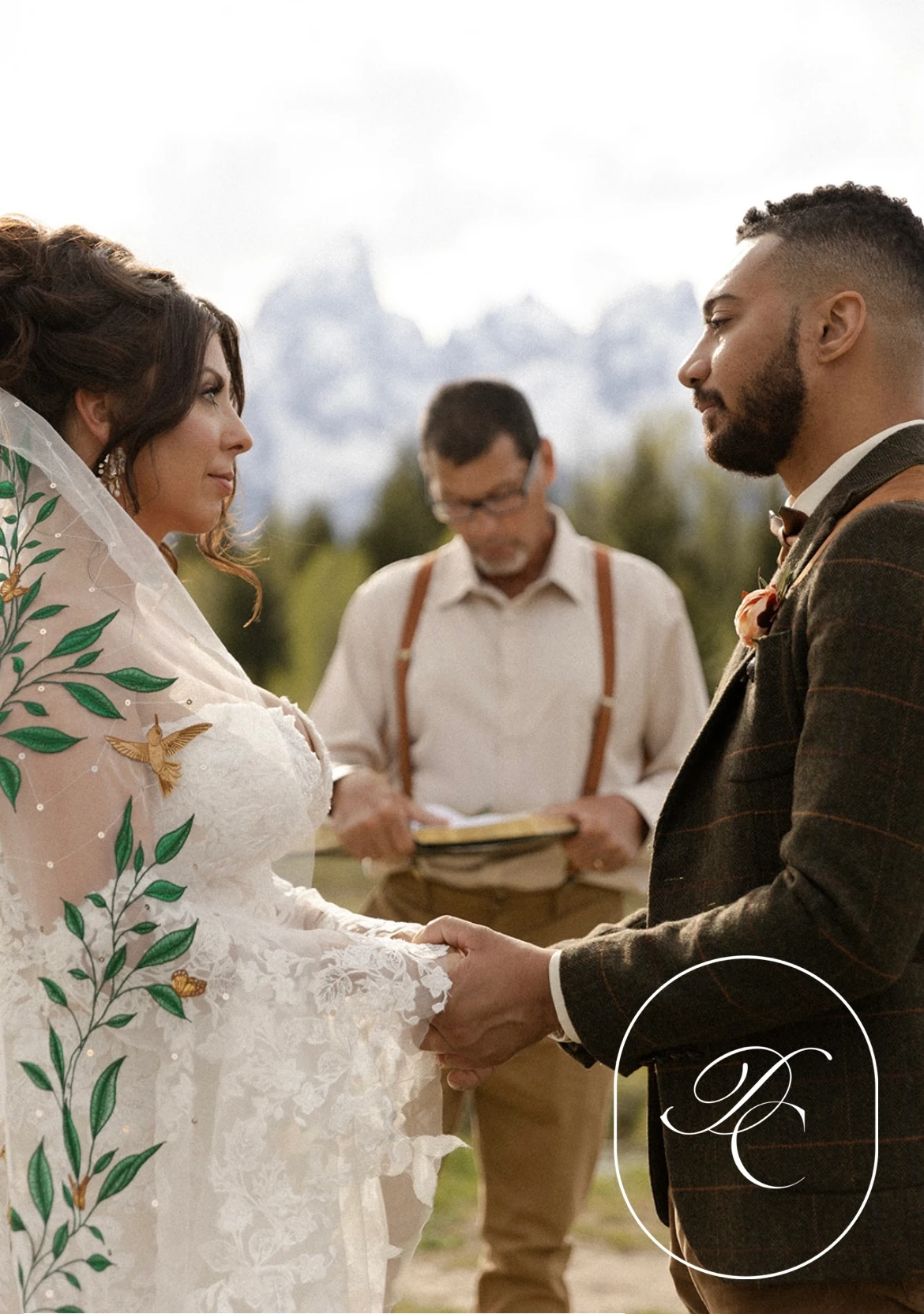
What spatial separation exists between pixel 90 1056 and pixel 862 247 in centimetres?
176

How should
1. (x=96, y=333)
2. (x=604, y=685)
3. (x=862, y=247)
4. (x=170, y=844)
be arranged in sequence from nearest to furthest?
(x=170, y=844) → (x=862, y=247) → (x=96, y=333) → (x=604, y=685)

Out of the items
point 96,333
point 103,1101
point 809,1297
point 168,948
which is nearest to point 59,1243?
point 103,1101

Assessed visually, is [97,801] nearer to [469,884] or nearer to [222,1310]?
[222,1310]

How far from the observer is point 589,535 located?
7.76 meters

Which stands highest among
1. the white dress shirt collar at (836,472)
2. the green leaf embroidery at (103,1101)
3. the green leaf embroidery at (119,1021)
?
the white dress shirt collar at (836,472)

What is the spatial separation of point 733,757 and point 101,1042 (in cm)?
105

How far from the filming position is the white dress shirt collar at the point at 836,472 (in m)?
2.23

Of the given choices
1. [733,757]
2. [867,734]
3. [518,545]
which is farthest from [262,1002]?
[518,545]

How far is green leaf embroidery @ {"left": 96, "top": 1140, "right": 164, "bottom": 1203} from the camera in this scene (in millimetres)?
2148

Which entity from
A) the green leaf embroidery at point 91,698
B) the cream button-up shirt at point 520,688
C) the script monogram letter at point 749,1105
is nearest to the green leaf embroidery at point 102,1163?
the green leaf embroidery at point 91,698

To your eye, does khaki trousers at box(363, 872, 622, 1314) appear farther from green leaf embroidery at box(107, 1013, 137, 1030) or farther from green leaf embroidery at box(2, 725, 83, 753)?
green leaf embroidery at box(2, 725, 83, 753)

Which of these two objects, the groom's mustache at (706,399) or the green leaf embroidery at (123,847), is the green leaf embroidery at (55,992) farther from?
the groom's mustache at (706,399)

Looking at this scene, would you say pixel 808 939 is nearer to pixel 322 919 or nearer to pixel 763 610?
pixel 763 610

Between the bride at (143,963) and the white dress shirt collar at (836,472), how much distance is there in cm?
96
